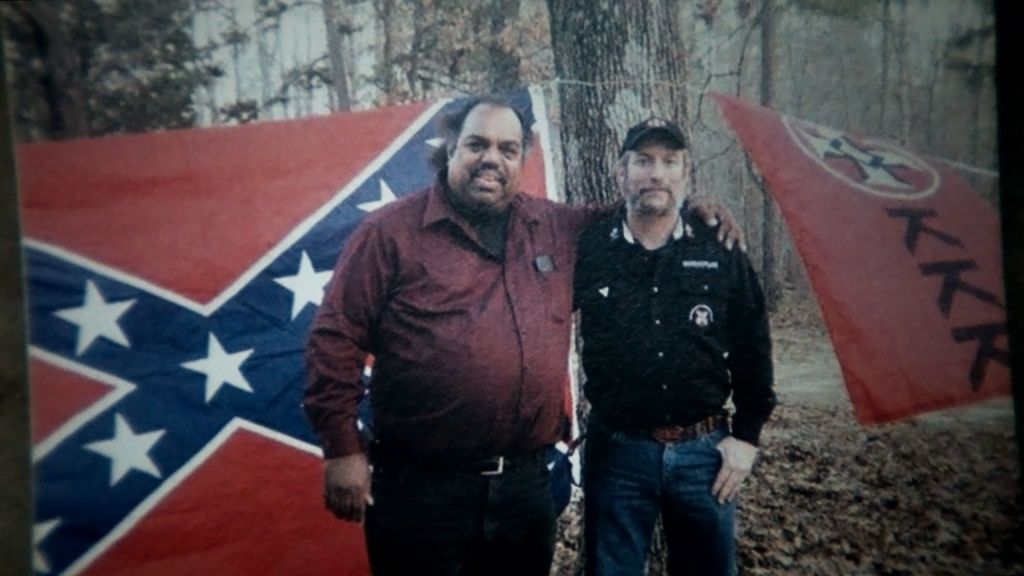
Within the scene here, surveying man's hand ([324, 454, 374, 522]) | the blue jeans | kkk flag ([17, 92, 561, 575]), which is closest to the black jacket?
the blue jeans

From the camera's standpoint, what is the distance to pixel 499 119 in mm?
2717

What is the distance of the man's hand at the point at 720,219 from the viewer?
271cm

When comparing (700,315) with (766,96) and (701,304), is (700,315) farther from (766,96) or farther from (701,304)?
(766,96)

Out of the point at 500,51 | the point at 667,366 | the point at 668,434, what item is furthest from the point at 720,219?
the point at 500,51

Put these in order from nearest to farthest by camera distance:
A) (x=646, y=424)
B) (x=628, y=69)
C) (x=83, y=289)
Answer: (x=83, y=289) → (x=646, y=424) → (x=628, y=69)

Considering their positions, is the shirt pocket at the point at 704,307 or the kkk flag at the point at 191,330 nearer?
the kkk flag at the point at 191,330

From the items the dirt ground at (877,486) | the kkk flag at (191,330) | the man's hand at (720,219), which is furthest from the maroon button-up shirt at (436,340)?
the dirt ground at (877,486)

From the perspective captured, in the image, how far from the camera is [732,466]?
2.71 metres

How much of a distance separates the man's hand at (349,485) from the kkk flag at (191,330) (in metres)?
0.05

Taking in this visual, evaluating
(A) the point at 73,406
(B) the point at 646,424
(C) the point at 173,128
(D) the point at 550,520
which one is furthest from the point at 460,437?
(C) the point at 173,128

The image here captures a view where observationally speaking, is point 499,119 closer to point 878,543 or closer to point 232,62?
point 232,62

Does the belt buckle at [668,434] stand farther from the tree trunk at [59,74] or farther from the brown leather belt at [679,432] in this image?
the tree trunk at [59,74]

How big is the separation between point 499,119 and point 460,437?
1235mm

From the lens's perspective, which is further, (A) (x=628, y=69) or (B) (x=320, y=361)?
(A) (x=628, y=69)
